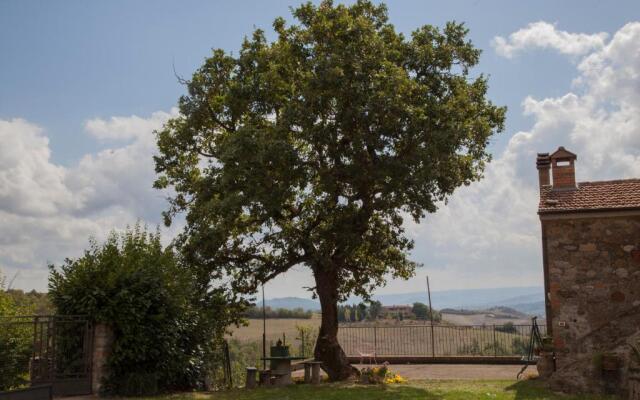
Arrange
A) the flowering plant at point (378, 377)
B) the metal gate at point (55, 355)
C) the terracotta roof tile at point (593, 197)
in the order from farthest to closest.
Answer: the flowering plant at point (378, 377), the terracotta roof tile at point (593, 197), the metal gate at point (55, 355)

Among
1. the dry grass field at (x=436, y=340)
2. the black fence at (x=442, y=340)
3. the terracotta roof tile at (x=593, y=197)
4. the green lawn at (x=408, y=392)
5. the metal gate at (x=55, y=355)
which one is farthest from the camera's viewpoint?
the dry grass field at (x=436, y=340)

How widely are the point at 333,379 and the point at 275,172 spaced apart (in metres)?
7.09

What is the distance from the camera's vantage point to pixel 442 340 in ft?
102

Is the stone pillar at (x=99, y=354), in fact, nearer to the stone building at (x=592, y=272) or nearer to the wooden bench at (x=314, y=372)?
the wooden bench at (x=314, y=372)

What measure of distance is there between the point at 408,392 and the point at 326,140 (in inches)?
298

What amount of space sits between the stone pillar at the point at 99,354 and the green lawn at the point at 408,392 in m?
1.72

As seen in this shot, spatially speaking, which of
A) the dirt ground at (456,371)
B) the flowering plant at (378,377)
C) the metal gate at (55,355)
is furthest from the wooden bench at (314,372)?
the metal gate at (55,355)

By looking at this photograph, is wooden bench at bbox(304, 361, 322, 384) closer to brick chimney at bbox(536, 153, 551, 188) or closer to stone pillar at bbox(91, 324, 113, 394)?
stone pillar at bbox(91, 324, 113, 394)

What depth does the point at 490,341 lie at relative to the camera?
31.2 meters

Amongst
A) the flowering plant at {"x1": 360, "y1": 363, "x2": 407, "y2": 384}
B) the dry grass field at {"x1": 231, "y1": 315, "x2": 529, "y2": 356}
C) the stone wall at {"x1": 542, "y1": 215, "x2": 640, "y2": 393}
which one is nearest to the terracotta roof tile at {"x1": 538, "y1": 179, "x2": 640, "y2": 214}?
the stone wall at {"x1": 542, "y1": 215, "x2": 640, "y2": 393}

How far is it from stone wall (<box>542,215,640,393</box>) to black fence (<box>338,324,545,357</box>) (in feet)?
40.4

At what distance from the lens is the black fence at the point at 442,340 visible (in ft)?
96.7

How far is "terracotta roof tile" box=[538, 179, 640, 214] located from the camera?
1670 cm

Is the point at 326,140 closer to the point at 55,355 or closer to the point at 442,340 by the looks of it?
the point at 55,355
